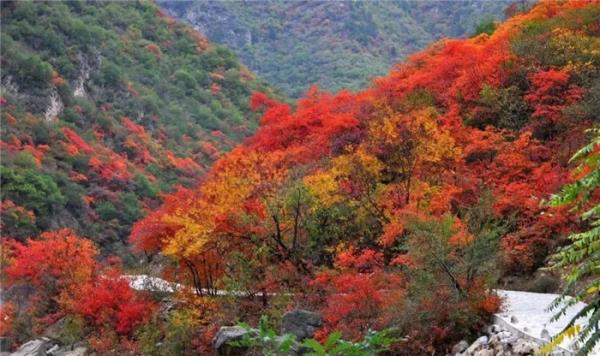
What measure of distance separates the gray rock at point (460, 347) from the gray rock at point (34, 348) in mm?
18619

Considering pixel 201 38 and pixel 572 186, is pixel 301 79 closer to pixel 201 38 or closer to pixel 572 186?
pixel 201 38

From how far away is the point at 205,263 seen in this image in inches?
1020

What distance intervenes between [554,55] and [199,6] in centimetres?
10172

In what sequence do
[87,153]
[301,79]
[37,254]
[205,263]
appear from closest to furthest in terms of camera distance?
[205,263], [37,254], [87,153], [301,79]

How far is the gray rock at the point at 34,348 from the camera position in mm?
28091

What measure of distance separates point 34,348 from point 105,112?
135ft

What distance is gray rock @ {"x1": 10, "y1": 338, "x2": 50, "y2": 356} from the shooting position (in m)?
28.1

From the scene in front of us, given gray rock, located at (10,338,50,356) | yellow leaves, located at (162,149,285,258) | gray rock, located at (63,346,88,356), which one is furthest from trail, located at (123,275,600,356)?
gray rock, located at (10,338,50,356)

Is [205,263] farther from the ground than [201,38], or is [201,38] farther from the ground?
[201,38]

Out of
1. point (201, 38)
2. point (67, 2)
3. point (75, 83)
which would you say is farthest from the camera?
point (201, 38)

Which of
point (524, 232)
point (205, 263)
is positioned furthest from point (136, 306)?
point (524, 232)

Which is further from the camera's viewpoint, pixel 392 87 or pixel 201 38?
pixel 201 38

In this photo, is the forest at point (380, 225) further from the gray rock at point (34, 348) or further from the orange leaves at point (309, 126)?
the gray rock at point (34, 348)

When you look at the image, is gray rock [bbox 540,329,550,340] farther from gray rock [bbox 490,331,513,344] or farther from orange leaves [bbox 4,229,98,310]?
orange leaves [bbox 4,229,98,310]
